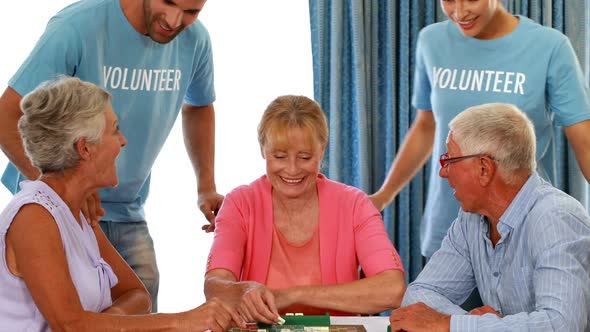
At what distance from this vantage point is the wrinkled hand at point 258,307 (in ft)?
7.99

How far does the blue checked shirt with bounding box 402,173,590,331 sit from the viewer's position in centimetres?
221

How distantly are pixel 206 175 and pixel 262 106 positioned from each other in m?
1.03

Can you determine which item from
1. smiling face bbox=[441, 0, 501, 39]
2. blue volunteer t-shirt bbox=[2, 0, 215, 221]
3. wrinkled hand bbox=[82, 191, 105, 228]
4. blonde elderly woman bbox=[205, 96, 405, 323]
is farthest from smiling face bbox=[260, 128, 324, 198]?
smiling face bbox=[441, 0, 501, 39]

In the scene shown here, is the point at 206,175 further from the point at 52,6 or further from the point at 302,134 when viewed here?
the point at 52,6

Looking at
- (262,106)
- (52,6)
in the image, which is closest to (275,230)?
(262,106)

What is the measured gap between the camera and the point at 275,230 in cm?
288

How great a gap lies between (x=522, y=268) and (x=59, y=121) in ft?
4.53

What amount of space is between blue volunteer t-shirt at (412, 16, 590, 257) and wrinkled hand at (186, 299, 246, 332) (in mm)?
1146

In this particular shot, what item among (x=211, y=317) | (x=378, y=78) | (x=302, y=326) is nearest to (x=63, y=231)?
(x=211, y=317)

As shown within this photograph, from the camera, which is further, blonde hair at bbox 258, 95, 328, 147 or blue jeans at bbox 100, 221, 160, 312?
blue jeans at bbox 100, 221, 160, 312

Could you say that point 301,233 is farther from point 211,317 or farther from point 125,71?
point 125,71

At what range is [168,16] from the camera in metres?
2.83

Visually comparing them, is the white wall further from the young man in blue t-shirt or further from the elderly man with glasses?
the elderly man with glasses

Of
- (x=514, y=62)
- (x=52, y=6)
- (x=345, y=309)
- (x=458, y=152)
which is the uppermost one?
(x=52, y=6)
